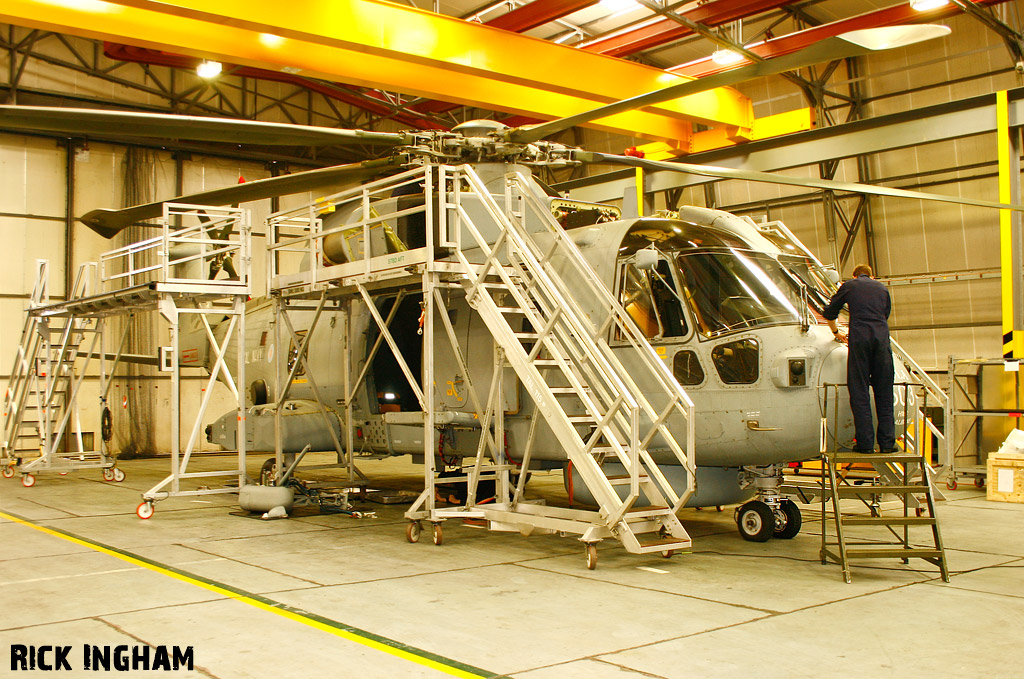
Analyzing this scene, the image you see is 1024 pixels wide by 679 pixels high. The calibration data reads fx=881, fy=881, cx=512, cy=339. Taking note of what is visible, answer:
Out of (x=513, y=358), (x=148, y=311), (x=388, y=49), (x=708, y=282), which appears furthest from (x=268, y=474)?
(x=708, y=282)

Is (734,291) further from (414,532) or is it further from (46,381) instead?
(46,381)

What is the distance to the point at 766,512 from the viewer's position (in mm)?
9016

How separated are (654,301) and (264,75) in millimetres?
16610

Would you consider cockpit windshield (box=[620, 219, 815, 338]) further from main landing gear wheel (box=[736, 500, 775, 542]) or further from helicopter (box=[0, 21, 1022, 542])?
main landing gear wheel (box=[736, 500, 775, 542])

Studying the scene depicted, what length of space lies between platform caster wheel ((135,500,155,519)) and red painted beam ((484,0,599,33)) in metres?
10.4

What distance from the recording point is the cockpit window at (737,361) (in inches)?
328

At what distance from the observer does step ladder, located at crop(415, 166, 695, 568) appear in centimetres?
762

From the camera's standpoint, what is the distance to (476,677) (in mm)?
4664

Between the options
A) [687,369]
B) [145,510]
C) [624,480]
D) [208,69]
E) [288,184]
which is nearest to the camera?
[624,480]

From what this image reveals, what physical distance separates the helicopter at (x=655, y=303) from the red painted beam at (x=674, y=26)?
256 inches

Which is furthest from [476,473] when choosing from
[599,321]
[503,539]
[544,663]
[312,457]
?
[312,457]

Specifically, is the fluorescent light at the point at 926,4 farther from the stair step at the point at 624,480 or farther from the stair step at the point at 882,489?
the stair step at the point at 624,480

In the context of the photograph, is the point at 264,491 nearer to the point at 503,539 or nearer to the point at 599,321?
the point at 503,539

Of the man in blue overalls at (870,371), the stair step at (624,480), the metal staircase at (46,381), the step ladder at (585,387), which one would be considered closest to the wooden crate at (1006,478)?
the man in blue overalls at (870,371)
